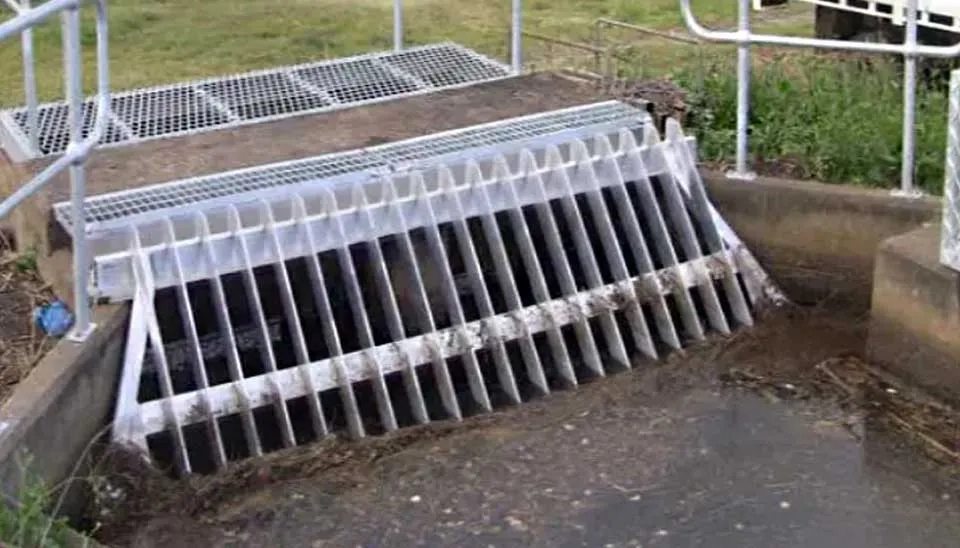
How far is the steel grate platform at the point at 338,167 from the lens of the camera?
4941mm

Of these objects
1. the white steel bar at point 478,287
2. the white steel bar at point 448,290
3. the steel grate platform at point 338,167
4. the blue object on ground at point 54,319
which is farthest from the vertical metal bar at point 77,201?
the white steel bar at point 478,287

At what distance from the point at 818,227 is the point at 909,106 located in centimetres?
54

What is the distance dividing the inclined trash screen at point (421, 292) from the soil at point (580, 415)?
84 millimetres

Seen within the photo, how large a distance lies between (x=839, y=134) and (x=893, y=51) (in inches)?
25.3

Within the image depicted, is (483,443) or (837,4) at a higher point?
(837,4)

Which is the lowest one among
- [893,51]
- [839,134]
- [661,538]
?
[661,538]

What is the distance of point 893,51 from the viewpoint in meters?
5.19

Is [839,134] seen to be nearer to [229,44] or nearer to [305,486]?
[305,486]

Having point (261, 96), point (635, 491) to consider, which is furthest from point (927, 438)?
point (261, 96)

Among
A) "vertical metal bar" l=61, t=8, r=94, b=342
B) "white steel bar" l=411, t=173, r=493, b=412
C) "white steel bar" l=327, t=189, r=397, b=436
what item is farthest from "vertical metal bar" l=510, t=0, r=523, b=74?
"vertical metal bar" l=61, t=8, r=94, b=342

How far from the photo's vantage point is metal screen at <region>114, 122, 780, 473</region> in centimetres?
462

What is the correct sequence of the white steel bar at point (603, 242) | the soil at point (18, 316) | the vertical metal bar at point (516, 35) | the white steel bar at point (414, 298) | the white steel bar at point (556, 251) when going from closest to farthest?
the soil at point (18, 316) → the white steel bar at point (414, 298) → the white steel bar at point (556, 251) → the white steel bar at point (603, 242) → the vertical metal bar at point (516, 35)

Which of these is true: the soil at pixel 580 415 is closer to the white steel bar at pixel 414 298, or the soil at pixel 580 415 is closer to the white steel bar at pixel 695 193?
the white steel bar at pixel 414 298

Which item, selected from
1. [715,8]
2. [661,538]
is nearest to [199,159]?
[661,538]
